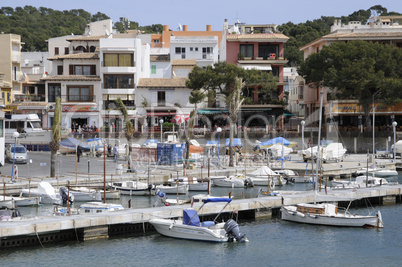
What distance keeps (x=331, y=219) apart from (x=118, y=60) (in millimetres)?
55620

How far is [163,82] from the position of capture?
91500 mm

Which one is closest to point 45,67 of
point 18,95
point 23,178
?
point 18,95

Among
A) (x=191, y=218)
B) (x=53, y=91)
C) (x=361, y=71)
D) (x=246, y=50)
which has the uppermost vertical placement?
(x=246, y=50)

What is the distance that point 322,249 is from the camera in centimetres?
3525

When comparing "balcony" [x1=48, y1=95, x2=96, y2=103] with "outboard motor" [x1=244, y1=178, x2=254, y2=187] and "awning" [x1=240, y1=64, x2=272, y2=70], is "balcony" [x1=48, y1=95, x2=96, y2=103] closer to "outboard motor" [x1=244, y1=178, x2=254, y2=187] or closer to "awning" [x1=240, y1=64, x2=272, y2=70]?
"awning" [x1=240, y1=64, x2=272, y2=70]

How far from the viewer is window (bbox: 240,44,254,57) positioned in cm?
9300

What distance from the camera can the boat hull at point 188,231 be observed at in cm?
3528

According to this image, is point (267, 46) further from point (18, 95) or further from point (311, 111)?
point (18, 95)

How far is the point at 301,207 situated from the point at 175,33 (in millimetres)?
71024

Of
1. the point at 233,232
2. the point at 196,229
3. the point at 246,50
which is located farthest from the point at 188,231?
the point at 246,50

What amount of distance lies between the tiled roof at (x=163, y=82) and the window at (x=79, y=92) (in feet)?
23.1

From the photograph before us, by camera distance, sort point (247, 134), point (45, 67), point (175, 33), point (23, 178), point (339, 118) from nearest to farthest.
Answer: point (23, 178) → point (247, 134) → point (339, 118) → point (175, 33) → point (45, 67)

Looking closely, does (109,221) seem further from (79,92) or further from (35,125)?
(79,92)

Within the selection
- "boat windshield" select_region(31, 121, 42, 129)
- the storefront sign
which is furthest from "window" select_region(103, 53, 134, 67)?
"boat windshield" select_region(31, 121, 42, 129)
